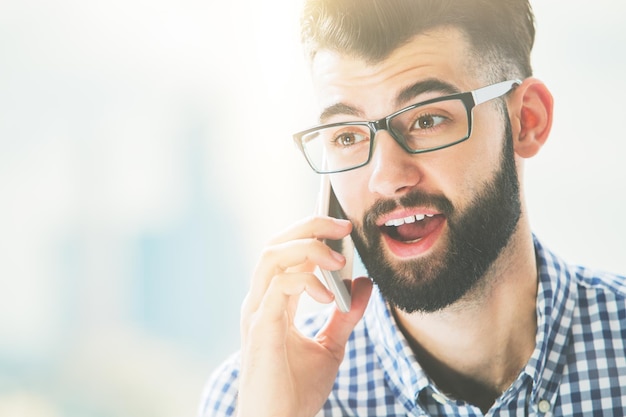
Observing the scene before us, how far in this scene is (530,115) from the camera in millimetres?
1555

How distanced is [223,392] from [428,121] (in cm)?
77

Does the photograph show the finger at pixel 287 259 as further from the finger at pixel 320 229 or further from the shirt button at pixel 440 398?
the shirt button at pixel 440 398

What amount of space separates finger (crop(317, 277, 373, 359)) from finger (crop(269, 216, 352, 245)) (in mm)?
183

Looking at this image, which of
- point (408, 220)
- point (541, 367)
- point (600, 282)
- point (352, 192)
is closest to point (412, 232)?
point (408, 220)

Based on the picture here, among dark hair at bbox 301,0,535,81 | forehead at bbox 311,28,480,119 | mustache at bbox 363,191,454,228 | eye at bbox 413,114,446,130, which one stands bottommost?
mustache at bbox 363,191,454,228

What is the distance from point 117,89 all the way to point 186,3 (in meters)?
0.34

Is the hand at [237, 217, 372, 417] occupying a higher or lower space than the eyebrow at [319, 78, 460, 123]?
lower

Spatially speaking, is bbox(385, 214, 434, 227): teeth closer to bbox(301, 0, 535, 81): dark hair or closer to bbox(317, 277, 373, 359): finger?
bbox(317, 277, 373, 359): finger

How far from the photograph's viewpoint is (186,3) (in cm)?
213

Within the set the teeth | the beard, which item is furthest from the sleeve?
the teeth

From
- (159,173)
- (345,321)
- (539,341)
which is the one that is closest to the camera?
(539,341)

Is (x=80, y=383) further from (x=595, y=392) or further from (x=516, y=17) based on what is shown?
(x=516, y=17)

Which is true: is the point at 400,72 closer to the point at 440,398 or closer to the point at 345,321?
the point at 345,321

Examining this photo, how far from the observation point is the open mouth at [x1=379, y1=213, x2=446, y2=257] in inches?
55.9
